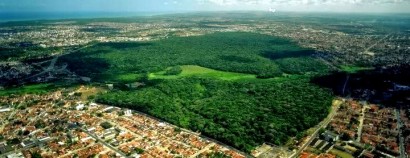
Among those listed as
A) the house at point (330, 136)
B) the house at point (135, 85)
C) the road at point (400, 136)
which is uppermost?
the house at point (135, 85)

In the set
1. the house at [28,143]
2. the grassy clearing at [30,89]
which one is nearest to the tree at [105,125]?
the house at [28,143]

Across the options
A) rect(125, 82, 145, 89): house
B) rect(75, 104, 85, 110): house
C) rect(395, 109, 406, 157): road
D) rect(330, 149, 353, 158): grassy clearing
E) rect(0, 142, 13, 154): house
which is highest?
rect(75, 104, 85, 110): house

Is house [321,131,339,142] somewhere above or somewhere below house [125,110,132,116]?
below

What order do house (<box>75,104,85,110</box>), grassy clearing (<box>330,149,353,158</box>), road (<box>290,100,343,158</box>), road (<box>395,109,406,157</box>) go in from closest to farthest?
grassy clearing (<box>330,149,353,158</box>), road (<box>290,100,343,158</box>), road (<box>395,109,406,157</box>), house (<box>75,104,85,110</box>)

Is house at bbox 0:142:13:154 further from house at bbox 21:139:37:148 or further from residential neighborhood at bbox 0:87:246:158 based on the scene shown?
house at bbox 21:139:37:148

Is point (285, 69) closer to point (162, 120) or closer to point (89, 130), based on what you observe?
point (162, 120)

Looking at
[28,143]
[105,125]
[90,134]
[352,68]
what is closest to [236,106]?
[105,125]

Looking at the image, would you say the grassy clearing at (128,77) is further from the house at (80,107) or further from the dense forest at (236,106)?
the house at (80,107)

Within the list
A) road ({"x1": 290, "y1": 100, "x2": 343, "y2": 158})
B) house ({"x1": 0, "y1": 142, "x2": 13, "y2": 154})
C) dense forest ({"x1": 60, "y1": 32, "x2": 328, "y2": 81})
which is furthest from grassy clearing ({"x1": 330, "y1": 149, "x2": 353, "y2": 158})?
dense forest ({"x1": 60, "y1": 32, "x2": 328, "y2": 81})

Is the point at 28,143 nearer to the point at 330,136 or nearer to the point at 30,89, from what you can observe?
the point at 30,89
